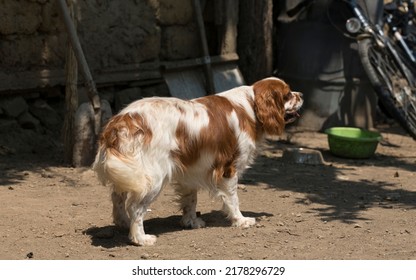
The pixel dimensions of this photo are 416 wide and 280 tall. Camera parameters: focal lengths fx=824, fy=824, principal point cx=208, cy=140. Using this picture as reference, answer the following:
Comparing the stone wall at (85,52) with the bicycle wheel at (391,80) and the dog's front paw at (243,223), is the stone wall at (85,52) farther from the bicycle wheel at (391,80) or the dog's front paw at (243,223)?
the dog's front paw at (243,223)

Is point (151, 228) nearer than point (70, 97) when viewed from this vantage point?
Yes

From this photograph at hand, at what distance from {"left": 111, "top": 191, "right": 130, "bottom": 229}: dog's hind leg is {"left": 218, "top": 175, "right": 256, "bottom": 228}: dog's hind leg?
76 centimetres

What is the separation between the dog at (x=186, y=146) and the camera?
19.2ft

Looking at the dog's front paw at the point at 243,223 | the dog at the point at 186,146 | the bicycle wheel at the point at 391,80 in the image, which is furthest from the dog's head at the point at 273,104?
the bicycle wheel at the point at 391,80

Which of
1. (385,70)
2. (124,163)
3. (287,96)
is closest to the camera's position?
(124,163)

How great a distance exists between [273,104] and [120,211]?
1491 millimetres

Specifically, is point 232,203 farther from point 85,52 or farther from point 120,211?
point 85,52

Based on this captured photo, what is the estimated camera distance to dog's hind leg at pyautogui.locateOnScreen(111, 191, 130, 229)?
631 centimetres

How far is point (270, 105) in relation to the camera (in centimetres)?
662

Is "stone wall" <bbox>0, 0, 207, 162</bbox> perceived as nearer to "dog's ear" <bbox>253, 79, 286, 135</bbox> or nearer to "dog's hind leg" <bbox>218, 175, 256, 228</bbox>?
"dog's ear" <bbox>253, 79, 286, 135</bbox>

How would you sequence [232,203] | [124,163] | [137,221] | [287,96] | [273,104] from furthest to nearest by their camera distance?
[287,96] → [273,104] → [232,203] → [137,221] → [124,163]

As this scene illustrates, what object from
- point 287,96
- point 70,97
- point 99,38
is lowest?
point 70,97

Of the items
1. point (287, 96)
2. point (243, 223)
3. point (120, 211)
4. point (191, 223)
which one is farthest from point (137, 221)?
point (287, 96)
